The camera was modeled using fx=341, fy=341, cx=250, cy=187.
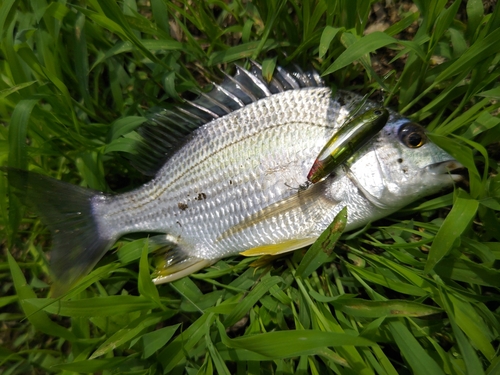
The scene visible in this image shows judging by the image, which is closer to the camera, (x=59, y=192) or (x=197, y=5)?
(x=59, y=192)

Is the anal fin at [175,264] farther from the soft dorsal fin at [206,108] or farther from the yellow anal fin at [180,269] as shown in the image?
the soft dorsal fin at [206,108]

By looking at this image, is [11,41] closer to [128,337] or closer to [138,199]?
[138,199]

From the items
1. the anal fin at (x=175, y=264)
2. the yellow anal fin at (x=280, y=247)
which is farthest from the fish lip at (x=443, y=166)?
the anal fin at (x=175, y=264)

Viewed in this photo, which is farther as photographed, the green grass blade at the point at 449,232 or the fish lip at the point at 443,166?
the fish lip at the point at 443,166

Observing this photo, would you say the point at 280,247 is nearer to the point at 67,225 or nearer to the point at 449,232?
the point at 449,232

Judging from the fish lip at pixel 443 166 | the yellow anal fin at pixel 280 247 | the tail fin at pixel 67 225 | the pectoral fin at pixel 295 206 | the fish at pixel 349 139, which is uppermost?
the tail fin at pixel 67 225

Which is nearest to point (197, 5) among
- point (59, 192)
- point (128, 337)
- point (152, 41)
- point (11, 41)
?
point (152, 41)

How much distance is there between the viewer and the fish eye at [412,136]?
1.73m

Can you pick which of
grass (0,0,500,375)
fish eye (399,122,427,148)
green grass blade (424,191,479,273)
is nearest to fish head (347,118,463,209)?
fish eye (399,122,427,148)

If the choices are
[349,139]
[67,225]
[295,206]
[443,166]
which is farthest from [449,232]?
[67,225]

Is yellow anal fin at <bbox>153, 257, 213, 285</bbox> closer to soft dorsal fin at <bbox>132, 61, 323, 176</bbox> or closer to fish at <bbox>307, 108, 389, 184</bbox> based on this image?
soft dorsal fin at <bbox>132, 61, 323, 176</bbox>

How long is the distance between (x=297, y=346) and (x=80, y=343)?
1.37 m

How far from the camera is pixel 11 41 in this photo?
202 cm

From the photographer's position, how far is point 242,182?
6.43 ft
